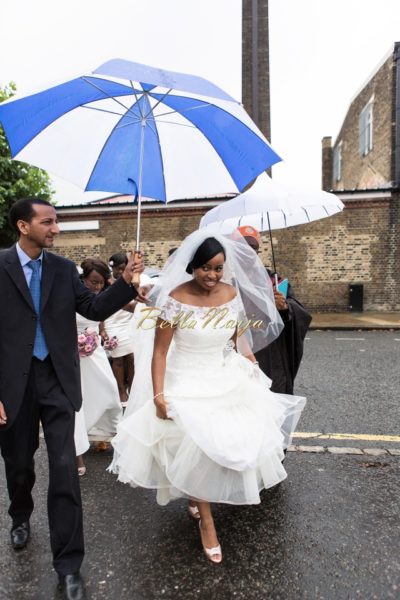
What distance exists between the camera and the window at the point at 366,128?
66.9 ft

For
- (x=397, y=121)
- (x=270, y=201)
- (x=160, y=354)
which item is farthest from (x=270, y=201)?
(x=397, y=121)

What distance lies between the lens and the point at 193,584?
233cm

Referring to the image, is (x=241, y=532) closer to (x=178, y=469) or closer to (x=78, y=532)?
(x=178, y=469)

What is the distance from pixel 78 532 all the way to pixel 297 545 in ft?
4.32

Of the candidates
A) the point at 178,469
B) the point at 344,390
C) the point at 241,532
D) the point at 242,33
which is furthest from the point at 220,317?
the point at 242,33

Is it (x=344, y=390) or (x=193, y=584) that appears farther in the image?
(x=344, y=390)

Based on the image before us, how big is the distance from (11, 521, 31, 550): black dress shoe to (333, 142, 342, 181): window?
2897 centimetres

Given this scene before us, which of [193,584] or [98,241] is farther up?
[98,241]

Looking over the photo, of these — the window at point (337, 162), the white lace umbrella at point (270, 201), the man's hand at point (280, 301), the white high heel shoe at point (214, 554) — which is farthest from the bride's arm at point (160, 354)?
the window at point (337, 162)

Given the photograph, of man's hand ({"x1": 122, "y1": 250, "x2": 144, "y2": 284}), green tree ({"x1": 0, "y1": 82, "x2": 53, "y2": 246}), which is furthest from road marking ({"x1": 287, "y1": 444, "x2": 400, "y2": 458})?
green tree ({"x1": 0, "y1": 82, "x2": 53, "y2": 246})

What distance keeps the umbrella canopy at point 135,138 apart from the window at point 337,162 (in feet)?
89.4

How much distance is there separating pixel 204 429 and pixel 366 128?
73.5 feet

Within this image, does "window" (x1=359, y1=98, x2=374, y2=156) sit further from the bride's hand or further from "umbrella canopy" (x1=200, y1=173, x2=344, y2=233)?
the bride's hand

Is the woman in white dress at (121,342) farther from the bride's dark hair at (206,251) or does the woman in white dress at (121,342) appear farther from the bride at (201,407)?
the bride's dark hair at (206,251)
